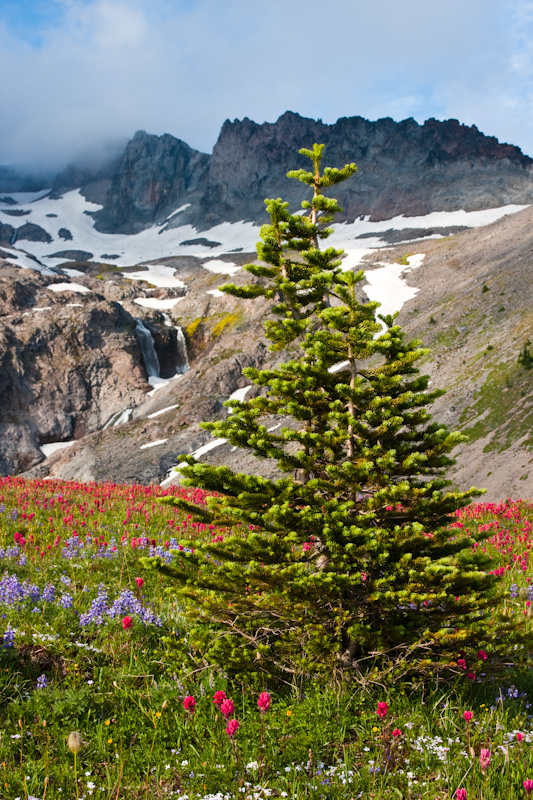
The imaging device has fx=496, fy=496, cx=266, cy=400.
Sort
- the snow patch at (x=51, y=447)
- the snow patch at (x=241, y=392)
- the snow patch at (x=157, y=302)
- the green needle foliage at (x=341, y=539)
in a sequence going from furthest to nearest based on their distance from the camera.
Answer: the snow patch at (x=157, y=302) < the snow patch at (x=51, y=447) < the snow patch at (x=241, y=392) < the green needle foliage at (x=341, y=539)

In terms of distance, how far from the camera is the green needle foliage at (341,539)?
4.61 meters

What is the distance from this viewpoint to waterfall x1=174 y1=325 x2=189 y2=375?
74562mm

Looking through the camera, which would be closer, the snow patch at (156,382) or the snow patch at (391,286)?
the snow patch at (391,286)

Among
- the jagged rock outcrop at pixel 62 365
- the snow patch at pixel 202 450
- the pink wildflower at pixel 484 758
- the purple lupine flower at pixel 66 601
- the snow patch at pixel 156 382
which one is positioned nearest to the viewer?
the pink wildflower at pixel 484 758

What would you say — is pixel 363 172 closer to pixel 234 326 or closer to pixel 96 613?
pixel 234 326

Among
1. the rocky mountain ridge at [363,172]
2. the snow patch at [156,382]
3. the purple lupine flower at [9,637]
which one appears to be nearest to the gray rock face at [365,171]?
the rocky mountain ridge at [363,172]

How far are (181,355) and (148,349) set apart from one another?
4.94 meters

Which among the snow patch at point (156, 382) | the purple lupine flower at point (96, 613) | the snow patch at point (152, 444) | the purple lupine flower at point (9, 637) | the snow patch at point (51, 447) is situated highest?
the snow patch at point (156, 382)

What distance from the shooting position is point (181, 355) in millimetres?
75312

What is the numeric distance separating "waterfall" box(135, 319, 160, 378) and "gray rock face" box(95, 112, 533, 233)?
80944mm

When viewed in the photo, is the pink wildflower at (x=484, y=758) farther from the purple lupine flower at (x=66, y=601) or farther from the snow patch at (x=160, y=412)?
the snow patch at (x=160, y=412)

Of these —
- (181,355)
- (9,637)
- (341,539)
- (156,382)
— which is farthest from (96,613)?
(181,355)

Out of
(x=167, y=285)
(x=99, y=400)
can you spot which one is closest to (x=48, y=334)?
(x=99, y=400)

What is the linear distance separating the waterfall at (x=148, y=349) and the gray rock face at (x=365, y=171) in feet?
266
